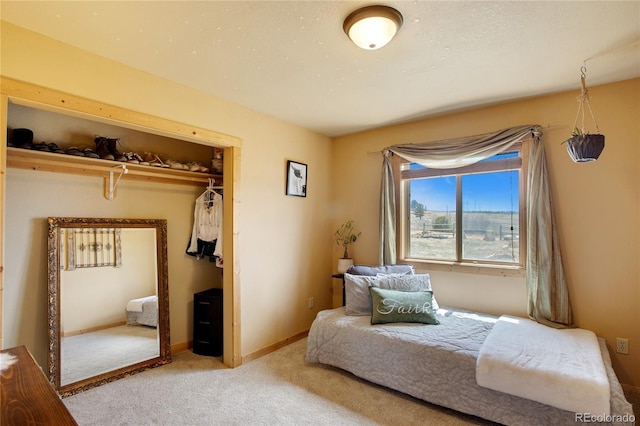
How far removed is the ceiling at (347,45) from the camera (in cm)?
166

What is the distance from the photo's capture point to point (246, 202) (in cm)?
309

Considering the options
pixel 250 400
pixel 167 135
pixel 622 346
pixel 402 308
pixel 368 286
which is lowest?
pixel 250 400

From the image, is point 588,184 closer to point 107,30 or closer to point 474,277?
point 474,277

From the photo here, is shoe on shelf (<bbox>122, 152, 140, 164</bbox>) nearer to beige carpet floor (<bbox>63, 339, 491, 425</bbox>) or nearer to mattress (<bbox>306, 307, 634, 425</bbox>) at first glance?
beige carpet floor (<bbox>63, 339, 491, 425</bbox>)

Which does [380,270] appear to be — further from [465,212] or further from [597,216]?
[597,216]

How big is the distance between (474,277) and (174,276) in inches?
121

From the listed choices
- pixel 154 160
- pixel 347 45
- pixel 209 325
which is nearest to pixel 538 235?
pixel 347 45

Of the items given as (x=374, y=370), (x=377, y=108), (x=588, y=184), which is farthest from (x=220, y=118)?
(x=588, y=184)

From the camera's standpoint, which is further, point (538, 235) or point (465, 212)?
point (465, 212)

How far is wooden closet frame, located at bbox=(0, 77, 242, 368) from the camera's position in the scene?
1768 mm

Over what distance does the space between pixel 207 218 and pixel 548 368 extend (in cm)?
310

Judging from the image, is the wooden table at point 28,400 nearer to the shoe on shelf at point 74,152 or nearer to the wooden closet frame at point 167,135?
the wooden closet frame at point 167,135

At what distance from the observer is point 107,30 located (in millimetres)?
1839

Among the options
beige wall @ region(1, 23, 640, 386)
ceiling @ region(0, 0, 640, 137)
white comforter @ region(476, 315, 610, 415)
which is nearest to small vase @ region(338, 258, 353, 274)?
beige wall @ region(1, 23, 640, 386)
